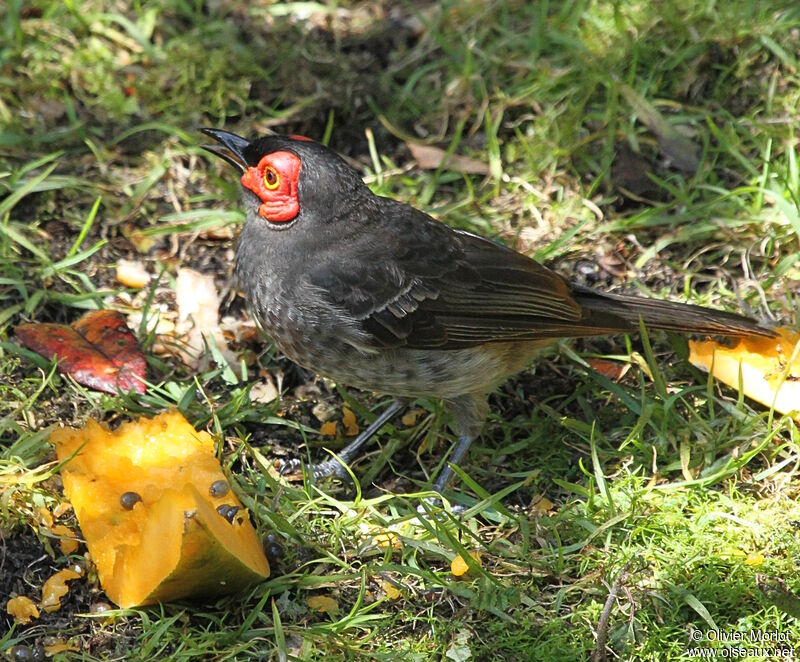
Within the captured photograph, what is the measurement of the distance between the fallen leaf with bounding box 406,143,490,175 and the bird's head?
149 cm

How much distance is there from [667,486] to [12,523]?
279 cm

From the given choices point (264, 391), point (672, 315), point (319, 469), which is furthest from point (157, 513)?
point (672, 315)

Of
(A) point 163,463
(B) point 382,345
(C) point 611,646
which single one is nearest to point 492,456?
(B) point 382,345

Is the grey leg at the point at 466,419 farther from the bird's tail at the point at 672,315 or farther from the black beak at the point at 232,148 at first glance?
the black beak at the point at 232,148

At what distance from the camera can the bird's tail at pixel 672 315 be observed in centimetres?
487

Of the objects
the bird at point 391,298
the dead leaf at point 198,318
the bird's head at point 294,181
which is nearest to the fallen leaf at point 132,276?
the dead leaf at point 198,318

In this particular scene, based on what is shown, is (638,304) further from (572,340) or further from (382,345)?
(382,345)

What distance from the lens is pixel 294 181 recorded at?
15.7ft

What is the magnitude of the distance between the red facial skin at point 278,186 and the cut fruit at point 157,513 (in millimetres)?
1057

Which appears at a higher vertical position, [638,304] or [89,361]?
[638,304]

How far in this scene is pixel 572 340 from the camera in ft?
18.1

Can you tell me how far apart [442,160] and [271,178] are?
1.72m

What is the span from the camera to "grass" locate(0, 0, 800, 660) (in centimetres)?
407

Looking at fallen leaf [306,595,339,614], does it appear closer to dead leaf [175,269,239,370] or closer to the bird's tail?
dead leaf [175,269,239,370]
